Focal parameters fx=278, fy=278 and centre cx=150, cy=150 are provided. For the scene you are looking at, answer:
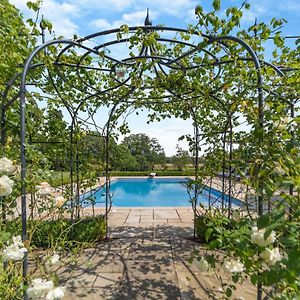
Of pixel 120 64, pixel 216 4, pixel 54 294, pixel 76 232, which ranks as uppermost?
pixel 216 4

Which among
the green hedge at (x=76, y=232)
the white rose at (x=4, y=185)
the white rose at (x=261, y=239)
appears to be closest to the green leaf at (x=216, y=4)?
the white rose at (x=261, y=239)

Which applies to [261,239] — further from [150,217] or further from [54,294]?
[150,217]

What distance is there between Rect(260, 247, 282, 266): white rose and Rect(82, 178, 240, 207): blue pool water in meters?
8.99

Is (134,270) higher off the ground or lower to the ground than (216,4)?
lower

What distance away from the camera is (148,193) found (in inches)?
551

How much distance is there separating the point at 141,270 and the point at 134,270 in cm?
9

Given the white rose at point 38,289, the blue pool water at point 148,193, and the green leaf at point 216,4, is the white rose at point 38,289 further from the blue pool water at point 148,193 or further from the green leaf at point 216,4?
the blue pool water at point 148,193

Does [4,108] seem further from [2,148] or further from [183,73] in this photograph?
[183,73]

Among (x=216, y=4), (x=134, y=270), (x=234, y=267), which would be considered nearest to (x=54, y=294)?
(x=234, y=267)

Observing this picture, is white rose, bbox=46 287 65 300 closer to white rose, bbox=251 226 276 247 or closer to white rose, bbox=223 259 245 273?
white rose, bbox=223 259 245 273

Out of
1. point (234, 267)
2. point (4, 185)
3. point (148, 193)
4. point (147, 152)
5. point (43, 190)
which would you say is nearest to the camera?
point (234, 267)

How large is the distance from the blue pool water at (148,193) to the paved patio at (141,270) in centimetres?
555

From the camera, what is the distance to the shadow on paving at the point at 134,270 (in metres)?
2.84

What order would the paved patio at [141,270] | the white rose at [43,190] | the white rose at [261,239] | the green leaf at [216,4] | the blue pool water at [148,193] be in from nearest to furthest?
the white rose at [261,239] → the white rose at [43,190] → the green leaf at [216,4] → the paved patio at [141,270] → the blue pool water at [148,193]
